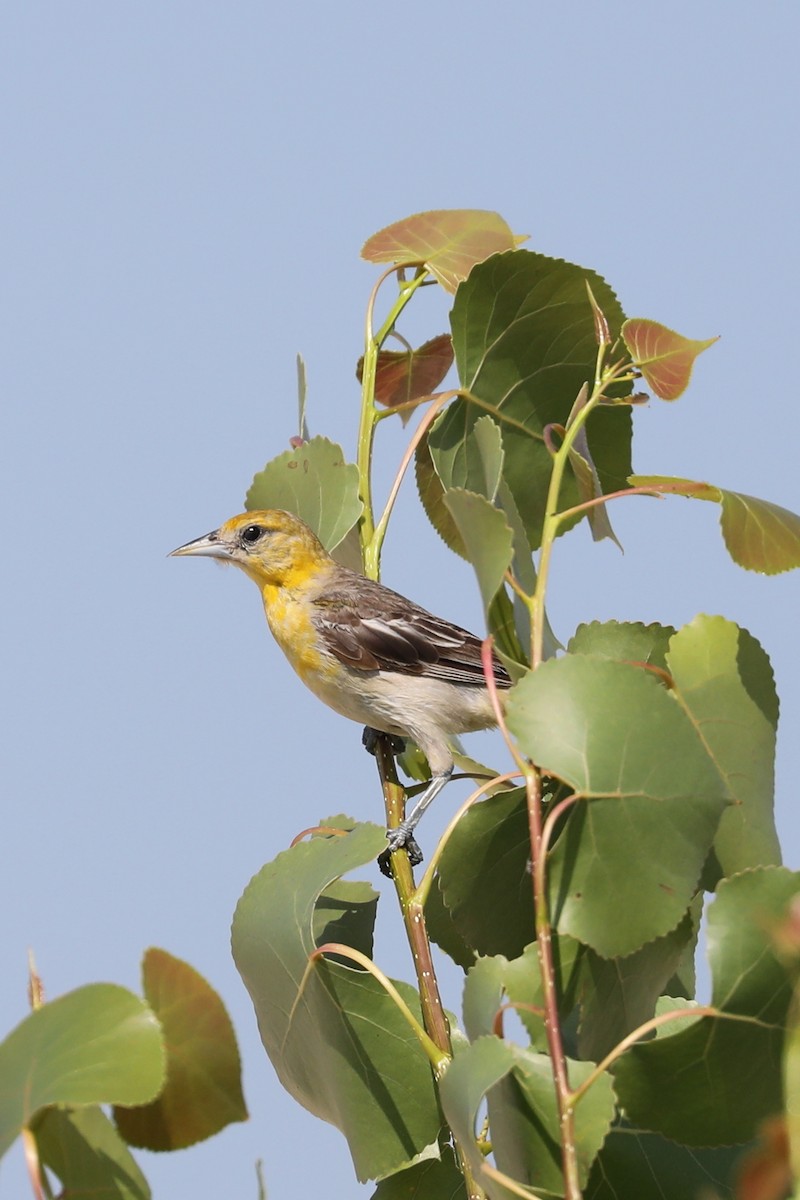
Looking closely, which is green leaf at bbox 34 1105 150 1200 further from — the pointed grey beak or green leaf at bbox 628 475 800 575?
the pointed grey beak

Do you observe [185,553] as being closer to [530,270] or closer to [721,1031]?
[530,270]

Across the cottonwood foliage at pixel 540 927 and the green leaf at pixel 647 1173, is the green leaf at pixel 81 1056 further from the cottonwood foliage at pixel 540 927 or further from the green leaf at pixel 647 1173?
the green leaf at pixel 647 1173

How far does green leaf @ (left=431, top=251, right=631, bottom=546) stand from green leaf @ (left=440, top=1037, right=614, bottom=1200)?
3.07ft

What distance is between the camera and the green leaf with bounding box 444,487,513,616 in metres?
1.48

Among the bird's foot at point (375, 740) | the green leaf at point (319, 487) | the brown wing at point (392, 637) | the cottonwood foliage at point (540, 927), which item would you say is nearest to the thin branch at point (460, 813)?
the cottonwood foliage at point (540, 927)

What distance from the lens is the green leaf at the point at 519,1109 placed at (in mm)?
1347

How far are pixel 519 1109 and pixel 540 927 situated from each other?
0.71 ft

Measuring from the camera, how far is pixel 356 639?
3.24 m

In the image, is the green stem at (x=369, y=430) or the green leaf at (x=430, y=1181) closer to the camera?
the green leaf at (x=430, y=1181)

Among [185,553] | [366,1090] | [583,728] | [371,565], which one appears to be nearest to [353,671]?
[185,553]

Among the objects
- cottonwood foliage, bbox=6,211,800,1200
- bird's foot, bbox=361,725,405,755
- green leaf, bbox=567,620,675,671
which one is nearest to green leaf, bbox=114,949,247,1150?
cottonwood foliage, bbox=6,211,800,1200

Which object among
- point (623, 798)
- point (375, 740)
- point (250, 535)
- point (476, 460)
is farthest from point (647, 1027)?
point (250, 535)

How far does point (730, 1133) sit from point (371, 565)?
110cm

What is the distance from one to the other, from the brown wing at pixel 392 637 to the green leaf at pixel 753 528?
1296 mm
